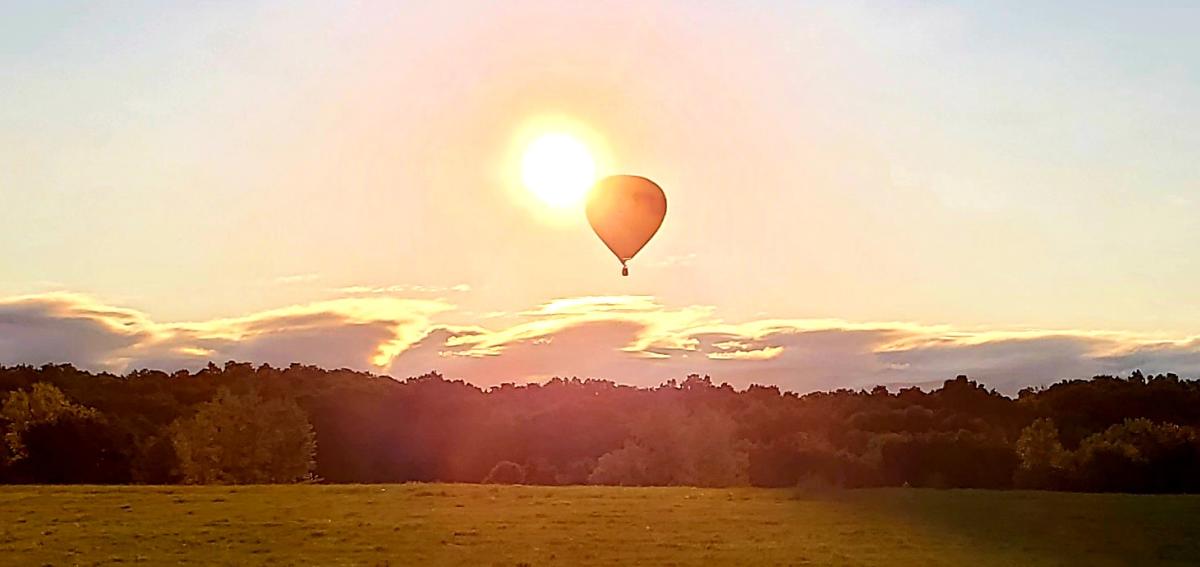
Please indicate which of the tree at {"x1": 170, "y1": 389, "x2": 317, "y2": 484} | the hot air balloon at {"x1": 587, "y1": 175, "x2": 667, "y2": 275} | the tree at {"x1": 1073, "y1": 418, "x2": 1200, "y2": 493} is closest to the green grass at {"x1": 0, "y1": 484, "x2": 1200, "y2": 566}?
the hot air balloon at {"x1": 587, "y1": 175, "x2": 667, "y2": 275}

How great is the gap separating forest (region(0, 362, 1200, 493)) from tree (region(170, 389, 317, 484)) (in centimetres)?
10

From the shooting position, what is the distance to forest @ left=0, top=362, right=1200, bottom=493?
60.1m

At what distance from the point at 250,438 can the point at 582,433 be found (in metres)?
20.8

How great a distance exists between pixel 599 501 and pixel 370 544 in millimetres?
9783

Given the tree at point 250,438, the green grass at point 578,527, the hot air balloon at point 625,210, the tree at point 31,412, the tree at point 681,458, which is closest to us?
the green grass at point 578,527

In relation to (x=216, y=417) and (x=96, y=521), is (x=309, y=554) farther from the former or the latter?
(x=216, y=417)

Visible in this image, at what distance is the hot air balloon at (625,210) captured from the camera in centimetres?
3603

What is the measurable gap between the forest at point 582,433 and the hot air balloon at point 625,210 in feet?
95.3

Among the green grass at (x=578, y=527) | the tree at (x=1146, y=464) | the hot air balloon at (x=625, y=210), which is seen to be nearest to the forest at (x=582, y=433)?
the tree at (x=1146, y=464)

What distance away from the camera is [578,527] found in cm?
3244

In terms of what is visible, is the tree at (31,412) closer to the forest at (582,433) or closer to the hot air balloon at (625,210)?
the forest at (582,433)

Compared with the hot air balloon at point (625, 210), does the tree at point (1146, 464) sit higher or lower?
lower

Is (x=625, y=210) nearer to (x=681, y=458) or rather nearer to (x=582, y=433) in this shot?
(x=681, y=458)

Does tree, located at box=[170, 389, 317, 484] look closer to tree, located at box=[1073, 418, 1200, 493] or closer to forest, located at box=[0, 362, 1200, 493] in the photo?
forest, located at box=[0, 362, 1200, 493]
